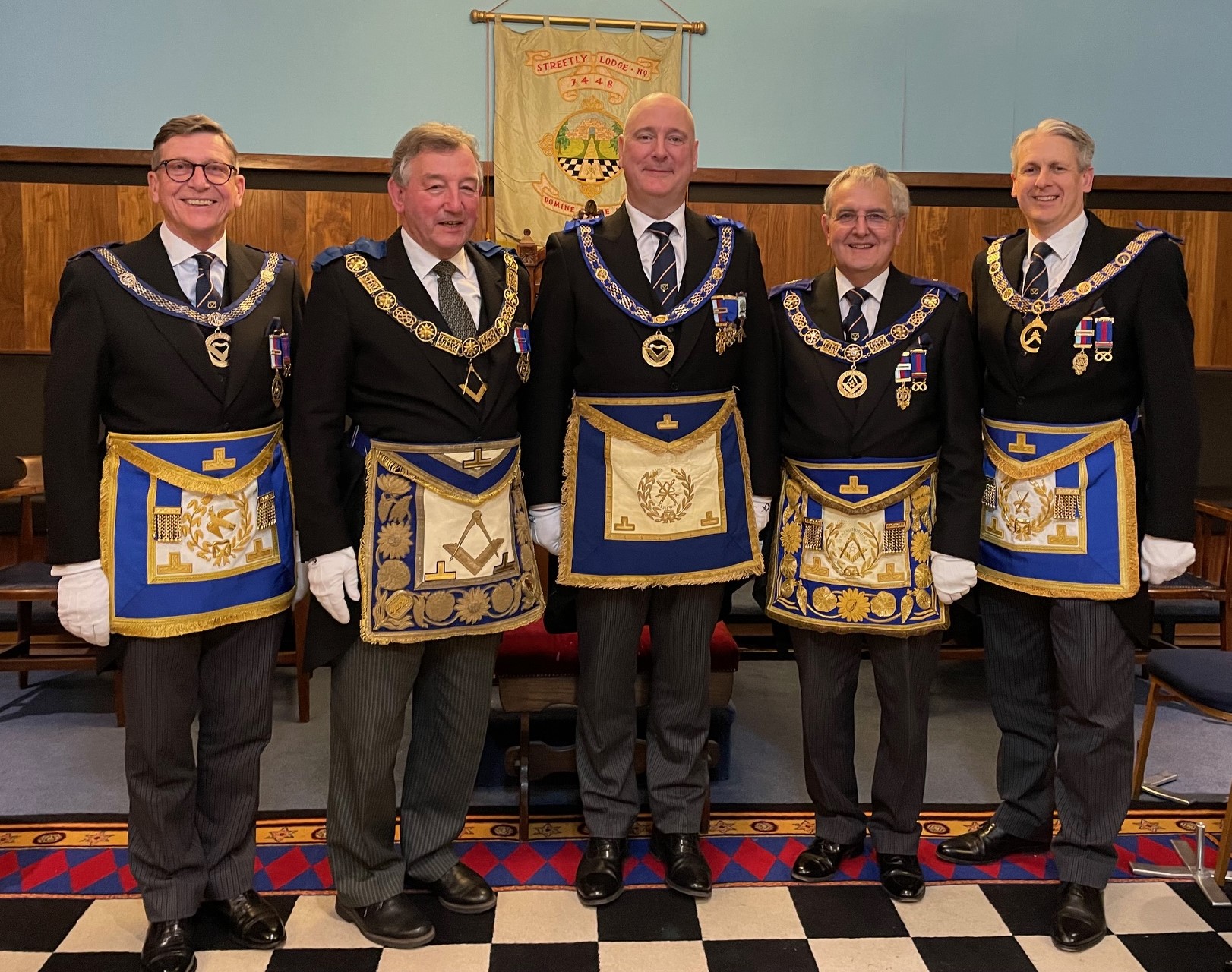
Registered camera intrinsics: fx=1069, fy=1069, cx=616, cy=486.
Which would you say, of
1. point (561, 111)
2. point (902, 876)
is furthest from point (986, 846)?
point (561, 111)

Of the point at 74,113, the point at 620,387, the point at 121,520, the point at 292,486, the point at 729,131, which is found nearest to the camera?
the point at 121,520

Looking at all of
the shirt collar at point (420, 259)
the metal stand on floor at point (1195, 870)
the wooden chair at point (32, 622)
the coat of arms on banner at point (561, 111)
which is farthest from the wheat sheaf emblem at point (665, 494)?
the coat of arms on banner at point (561, 111)

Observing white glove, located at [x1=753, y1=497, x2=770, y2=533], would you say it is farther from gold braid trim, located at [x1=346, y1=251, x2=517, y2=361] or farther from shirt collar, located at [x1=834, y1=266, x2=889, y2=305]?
gold braid trim, located at [x1=346, y1=251, x2=517, y2=361]

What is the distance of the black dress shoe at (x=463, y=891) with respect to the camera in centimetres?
228

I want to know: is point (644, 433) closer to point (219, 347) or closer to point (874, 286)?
point (874, 286)

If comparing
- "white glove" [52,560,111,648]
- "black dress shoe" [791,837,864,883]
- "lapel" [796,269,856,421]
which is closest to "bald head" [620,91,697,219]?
"lapel" [796,269,856,421]

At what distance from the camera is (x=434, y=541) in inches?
83.3

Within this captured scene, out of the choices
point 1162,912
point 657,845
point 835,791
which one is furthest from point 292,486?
point 1162,912

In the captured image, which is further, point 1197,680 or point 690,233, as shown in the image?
point 1197,680

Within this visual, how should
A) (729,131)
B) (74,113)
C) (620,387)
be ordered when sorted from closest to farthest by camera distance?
(620,387), (74,113), (729,131)

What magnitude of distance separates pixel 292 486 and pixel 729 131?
376 cm

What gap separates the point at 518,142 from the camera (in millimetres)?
5148

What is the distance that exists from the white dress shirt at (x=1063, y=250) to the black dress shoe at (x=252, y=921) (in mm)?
2063

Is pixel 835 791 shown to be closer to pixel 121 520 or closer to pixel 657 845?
pixel 657 845
